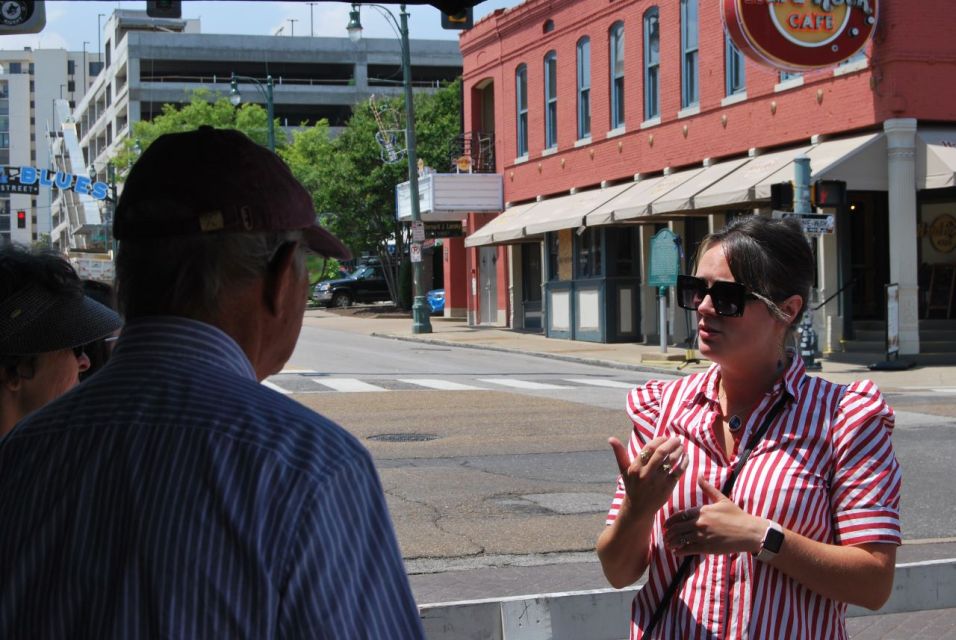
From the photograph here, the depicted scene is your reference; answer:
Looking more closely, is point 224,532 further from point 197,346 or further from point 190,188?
point 190,188

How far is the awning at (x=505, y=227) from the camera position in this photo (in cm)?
3306

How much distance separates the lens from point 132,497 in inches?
63.6

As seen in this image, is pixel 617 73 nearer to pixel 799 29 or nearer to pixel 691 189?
pixel 691 189

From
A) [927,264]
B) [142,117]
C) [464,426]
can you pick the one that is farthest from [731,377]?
[142,117]

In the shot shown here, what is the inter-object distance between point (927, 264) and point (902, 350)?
115 inches

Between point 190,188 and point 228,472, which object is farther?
point 190,188

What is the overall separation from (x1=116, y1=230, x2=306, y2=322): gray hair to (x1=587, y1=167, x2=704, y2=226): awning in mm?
24364

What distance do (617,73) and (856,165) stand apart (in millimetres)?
9439

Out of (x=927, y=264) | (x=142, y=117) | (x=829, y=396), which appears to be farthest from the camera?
(x=142, y=117)

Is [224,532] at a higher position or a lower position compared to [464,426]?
higher

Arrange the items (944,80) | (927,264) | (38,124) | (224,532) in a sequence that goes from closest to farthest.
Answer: (224,532) < (944,80) < (927,264) < (38,124)

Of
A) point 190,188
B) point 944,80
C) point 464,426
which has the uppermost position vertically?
point 944,80

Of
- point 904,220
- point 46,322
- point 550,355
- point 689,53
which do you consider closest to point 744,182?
point 904,220

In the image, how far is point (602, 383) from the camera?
19859mm
